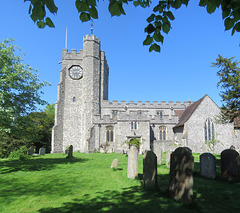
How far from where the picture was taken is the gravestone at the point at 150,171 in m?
6.17

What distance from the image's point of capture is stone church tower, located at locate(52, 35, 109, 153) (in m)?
28.3

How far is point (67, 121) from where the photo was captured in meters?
29.2

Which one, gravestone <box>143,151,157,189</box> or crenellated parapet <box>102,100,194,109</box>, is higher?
crenellated parapet <box>102,100,194,109</box>

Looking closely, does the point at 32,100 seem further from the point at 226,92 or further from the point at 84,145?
the point at 84,145

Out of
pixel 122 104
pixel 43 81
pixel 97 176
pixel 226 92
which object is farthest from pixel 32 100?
pixel 122 104

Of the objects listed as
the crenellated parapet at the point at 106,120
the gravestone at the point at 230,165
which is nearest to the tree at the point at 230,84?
the gravestone at the point at 230,165

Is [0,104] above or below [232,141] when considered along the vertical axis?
above

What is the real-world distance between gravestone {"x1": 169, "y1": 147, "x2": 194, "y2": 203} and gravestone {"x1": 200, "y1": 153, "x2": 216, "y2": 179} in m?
3.59

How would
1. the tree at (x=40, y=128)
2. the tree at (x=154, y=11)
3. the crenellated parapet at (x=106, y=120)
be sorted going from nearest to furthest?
1. the tree at (x=154, y=11)
2. the tree at (x=40, y=128)
3. the crenellated parapet at (x=106, y=120)

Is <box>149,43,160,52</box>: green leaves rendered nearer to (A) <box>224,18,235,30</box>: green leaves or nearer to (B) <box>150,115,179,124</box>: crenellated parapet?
(A) <box>224,18,235,30</box>: green leaves

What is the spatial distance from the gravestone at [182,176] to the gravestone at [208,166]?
141 inches

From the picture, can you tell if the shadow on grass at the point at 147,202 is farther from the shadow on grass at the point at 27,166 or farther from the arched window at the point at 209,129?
the arched window at the point at 209,129

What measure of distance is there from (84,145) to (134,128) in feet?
26.9

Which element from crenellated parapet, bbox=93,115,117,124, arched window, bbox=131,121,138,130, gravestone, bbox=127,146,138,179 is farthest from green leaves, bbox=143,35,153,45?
crenellated parapet, bbox=93,115,117,124
